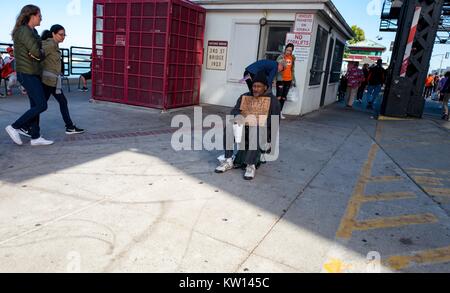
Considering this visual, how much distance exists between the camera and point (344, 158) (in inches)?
226

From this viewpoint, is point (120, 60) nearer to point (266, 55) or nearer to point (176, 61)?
point (176, 61)

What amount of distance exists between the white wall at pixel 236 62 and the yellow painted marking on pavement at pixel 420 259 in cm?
619

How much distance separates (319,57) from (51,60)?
7.94m

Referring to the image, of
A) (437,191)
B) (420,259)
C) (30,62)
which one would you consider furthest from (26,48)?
(437,191)

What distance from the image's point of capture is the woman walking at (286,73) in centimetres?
789

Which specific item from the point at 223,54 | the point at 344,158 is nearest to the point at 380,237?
the point at 344,158

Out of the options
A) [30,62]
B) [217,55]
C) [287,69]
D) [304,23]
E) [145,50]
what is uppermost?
[304,23]

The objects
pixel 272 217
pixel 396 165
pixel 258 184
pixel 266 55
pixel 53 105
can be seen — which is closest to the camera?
pixel 272 217

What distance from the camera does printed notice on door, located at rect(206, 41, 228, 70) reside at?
973cm

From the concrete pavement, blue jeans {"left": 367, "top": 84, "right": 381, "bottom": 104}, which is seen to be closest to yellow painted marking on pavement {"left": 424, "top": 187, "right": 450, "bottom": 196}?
the concrete pavement

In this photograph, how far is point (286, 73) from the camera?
318 inches

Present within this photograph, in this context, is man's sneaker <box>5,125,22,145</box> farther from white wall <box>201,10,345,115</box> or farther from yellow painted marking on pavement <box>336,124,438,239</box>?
white wall <box>201,10,345,115</box>

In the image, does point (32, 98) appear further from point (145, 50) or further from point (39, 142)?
point (145, 50)
